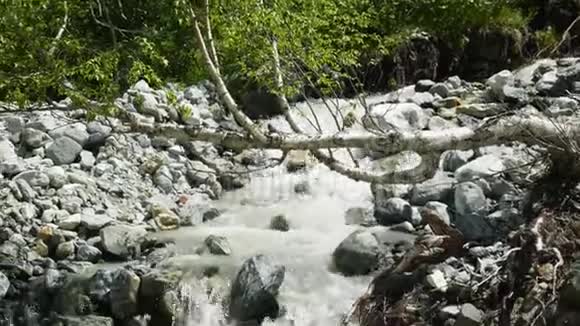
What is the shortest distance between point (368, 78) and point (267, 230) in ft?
15.0

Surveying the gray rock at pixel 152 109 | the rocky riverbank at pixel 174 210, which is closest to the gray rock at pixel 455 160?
the rocky riverbank at pixel 174 210

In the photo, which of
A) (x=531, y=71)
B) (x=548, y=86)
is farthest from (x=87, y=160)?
(x=531, y=71)

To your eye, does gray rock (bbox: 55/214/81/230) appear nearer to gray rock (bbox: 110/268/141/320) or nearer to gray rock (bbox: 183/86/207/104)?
gray rock (bbox: 110/268/141/320)

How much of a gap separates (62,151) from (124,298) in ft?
8.56

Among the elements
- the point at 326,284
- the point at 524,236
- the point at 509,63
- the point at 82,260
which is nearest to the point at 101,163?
the point at 82,260

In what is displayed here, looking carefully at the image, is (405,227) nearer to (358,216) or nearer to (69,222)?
(358,216)

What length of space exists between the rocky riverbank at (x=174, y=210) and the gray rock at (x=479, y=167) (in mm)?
20

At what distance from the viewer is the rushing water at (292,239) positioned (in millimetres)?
5910

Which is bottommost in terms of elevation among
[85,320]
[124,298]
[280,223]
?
[85,320]

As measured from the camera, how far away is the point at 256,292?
19.0 ft

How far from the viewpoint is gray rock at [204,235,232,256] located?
658cm

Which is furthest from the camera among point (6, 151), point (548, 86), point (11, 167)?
point (548, 86)

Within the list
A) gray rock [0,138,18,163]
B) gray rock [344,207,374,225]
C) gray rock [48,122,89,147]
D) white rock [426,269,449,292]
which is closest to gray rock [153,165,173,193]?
gray rock [48,122,89,147]

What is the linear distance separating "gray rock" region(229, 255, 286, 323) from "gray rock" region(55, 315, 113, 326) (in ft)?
2.99
